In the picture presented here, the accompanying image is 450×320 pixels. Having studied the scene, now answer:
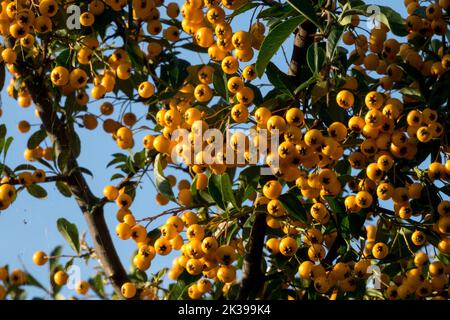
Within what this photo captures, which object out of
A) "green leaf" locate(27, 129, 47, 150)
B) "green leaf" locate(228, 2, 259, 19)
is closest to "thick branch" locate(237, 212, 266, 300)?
"green leaf" locate(228, 2, 259, 19)

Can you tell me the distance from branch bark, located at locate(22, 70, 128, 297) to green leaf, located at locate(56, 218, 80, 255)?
0.32 feet

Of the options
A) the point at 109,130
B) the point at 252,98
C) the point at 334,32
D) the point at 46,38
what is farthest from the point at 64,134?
the point at 334,32

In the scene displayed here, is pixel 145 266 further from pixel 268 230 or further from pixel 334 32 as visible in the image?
pixel 334 32

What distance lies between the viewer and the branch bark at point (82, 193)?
4410 millimetres

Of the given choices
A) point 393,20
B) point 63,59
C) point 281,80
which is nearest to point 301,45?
point 281,80

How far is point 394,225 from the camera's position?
146 inches

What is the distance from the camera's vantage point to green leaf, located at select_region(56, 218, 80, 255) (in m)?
4.36

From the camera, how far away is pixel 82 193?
447 cm

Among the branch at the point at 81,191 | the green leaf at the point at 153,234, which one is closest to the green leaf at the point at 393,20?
the green leaf at the point at 153,234

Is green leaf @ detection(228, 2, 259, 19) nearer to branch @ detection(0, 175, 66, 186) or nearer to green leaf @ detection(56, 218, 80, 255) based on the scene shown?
branch @ detection(0, 175, 66, 186)

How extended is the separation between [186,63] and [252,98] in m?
0.80

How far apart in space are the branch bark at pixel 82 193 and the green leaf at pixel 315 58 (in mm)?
1602

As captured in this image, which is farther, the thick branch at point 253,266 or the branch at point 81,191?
the branch at point 81,191

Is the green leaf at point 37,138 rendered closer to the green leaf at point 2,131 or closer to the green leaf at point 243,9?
the green leaf at point 2,131
